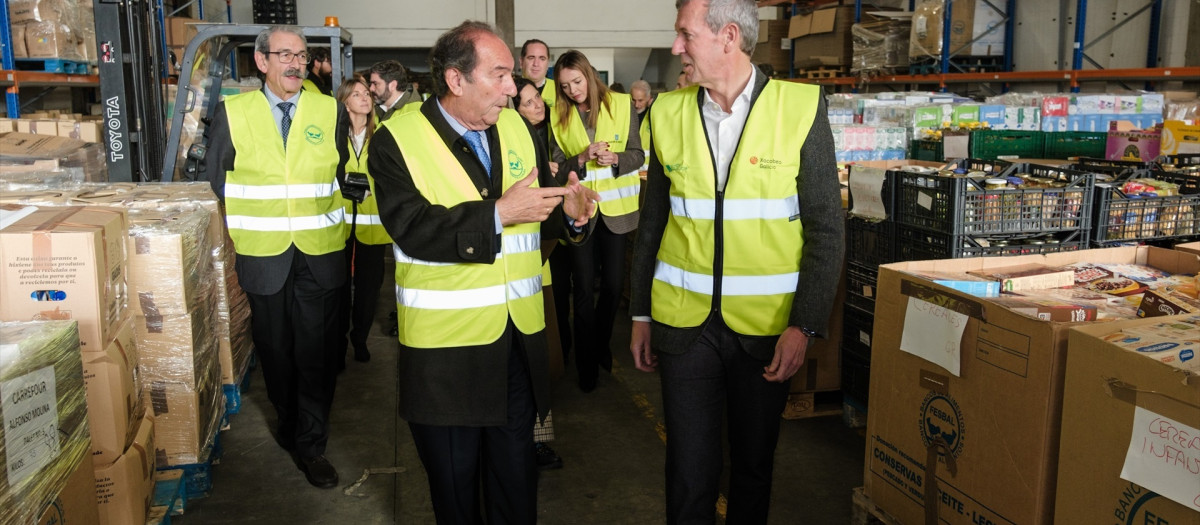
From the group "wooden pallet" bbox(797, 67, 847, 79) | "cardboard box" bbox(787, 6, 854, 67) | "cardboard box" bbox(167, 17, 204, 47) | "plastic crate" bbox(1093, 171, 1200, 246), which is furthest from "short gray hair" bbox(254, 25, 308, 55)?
"wooden pallet" bbox(797, 67, 847, 79)

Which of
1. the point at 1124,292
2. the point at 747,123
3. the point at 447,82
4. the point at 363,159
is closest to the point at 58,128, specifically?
the point at 363,159

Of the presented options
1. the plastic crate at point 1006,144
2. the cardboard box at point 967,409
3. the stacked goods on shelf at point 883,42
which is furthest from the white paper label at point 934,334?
the stacked goods on shelf at point 883,42

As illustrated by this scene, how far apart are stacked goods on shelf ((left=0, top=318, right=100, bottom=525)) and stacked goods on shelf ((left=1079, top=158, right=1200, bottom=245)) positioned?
3.60 meters

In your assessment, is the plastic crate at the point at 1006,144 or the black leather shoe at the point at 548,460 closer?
the black leather shoe at the point at 548,460

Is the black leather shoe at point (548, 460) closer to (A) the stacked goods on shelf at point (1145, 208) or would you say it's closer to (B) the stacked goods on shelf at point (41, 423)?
(B) the stacked goods on shelf at point (41, 423)

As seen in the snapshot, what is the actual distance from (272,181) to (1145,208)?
3.60 metres

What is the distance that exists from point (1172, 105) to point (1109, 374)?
641 centimetres

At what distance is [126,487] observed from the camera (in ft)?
9.50

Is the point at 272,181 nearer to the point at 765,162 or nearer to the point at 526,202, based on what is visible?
the point at 526,202

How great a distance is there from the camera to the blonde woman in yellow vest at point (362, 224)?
5266 mm

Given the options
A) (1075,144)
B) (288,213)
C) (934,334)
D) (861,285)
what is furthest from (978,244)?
(1075,144)

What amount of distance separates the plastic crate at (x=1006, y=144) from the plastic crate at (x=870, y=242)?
212 centimetres

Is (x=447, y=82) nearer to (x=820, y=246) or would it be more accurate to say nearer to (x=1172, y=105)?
(x=820, y=246)

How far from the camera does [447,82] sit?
2527 mm
